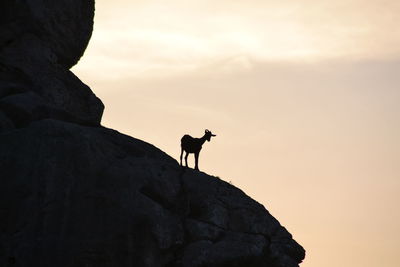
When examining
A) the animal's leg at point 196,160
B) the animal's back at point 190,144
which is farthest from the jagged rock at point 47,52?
the animal's leg at point 196,160

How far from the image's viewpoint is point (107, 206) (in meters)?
39.2

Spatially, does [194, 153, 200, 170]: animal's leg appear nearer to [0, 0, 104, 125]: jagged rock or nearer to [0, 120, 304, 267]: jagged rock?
[0, 120, 304, 267]: jagged rock

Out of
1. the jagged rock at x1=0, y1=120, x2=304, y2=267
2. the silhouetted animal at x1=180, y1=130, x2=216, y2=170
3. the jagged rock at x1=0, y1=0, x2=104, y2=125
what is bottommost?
the jagged rock at x1=0, y1=120, x2=304, y2=267

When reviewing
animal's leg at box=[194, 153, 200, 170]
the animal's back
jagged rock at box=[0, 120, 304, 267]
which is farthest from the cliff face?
the animal's back

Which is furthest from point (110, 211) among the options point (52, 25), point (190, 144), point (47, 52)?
point (52, 25)

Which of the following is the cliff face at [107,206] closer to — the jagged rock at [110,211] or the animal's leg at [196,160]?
the jagged rock at [110,211]

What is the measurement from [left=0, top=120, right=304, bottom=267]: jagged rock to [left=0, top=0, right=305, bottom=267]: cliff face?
0.18ft

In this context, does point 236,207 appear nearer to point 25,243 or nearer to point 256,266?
point 256,266

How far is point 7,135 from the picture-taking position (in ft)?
139

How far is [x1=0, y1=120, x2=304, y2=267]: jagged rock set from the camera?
38.3m

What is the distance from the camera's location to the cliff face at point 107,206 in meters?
38.4

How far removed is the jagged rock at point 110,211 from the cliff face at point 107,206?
0.05 meters

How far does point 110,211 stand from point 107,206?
357 millimetres

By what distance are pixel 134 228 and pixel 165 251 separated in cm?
218
